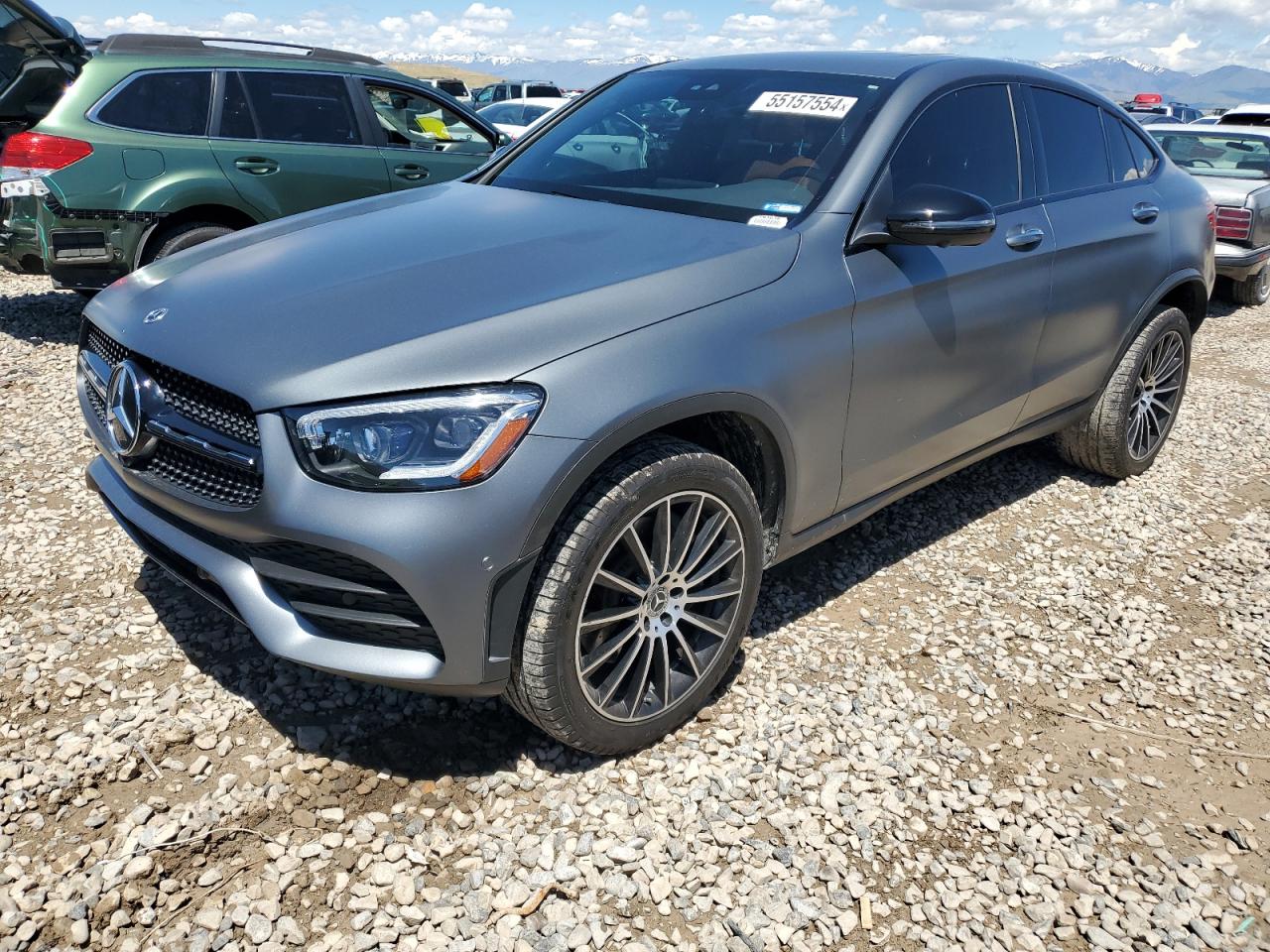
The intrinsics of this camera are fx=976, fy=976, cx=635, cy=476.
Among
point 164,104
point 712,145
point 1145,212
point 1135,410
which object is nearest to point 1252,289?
point 1135,410

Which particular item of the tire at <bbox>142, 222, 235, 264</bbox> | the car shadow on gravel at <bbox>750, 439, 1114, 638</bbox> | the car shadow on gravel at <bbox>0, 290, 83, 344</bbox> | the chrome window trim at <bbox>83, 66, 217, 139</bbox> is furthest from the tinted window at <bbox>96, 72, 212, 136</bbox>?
the car shadow on gravel at <bbox>750, 439, 1114, 638</bbox>

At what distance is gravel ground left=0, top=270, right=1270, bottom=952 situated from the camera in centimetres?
221

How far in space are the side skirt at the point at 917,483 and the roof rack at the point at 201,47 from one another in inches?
207

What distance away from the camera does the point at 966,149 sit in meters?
3.32

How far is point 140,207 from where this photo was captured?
5.77m

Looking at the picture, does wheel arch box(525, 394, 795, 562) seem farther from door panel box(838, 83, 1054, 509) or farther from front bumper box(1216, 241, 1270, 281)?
front bumper box(1216, 241, 1270, 281)

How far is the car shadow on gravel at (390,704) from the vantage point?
8.68 ft

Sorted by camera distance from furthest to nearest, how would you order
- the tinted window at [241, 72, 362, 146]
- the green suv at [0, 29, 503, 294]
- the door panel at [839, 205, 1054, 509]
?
the tinted window at [241, 72, 362, 146] → the green suv at [0, 29, 503, 294] → the door panel at [839, 205, 1054, 509]

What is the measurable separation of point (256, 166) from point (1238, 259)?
26.3 feet

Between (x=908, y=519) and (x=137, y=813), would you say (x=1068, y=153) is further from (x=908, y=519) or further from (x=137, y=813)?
(x=137, y=813)

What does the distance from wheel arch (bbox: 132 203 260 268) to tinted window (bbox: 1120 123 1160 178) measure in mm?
4953

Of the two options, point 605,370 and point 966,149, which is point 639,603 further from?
point 966,149

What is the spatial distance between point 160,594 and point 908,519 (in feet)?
9.71

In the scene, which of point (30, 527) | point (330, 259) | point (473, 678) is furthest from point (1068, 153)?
point (30, 527)
